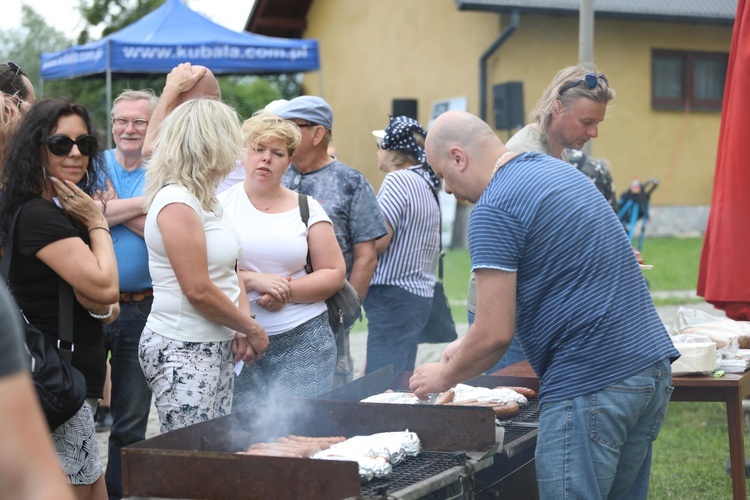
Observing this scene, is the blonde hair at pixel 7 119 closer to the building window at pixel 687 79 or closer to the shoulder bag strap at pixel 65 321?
the shoulder bag strap at pixel 65 321

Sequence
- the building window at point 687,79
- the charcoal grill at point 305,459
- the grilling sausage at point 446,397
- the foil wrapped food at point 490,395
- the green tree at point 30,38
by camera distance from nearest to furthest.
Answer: the charcoal grill at point 305,459
the grilling sausage at point 446,397
the foil wrapped food at point 490,395
the building window at point 687,79
the green tree at point 30,38

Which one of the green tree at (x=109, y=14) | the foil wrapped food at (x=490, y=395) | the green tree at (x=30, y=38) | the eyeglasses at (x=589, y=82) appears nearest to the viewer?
the foil wrapped food at (x=490, y=395)

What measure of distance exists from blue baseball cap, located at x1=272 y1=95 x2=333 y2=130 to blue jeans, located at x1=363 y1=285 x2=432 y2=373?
1.26 meters

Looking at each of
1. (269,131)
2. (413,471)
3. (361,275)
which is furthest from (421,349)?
(413,471)

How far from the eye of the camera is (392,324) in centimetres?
599

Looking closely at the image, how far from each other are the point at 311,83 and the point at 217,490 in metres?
23.8

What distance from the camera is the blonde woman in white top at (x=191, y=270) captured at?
3.86 meters

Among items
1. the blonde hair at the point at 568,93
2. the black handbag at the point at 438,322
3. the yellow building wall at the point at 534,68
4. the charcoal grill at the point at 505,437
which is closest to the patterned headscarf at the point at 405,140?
the black handbag at the point at 438,322

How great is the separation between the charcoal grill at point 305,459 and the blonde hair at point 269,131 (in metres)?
1.39

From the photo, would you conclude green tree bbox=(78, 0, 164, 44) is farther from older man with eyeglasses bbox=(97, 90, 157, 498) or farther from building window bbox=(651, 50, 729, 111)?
older man with eyeglasses bbox=(97, 90, 157, 498)

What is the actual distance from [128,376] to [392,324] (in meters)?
1.77

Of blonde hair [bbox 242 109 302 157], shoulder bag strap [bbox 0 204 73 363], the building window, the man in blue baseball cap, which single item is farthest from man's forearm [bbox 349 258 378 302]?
the building window

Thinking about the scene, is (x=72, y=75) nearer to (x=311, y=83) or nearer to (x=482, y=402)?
(x=311, y=83)

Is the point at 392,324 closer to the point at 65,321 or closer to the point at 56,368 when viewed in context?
the point at 65,321
